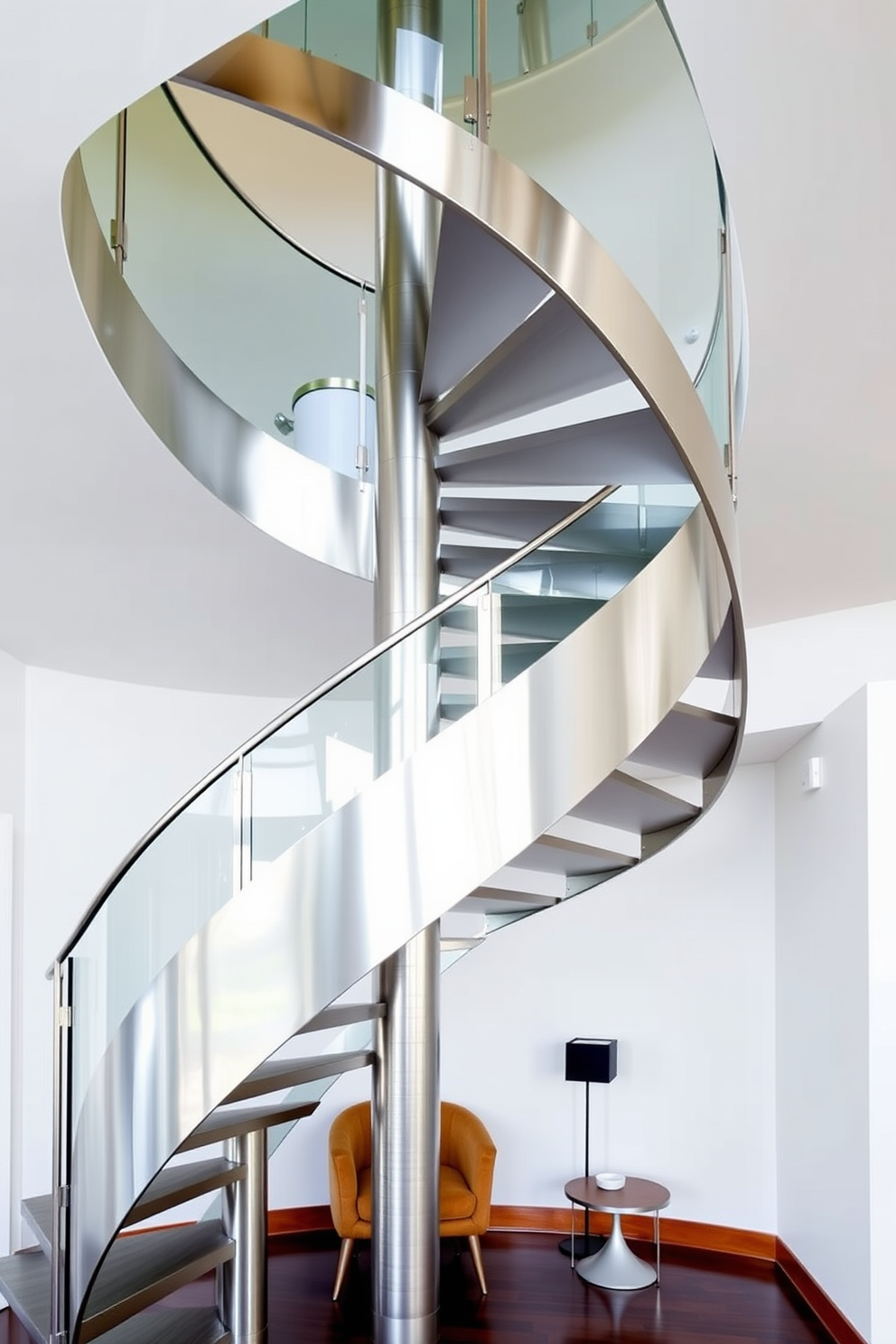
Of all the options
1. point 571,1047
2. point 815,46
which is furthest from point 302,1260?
point 815,46

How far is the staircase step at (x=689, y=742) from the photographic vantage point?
3.40 m

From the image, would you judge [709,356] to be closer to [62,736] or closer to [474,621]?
[474,621]

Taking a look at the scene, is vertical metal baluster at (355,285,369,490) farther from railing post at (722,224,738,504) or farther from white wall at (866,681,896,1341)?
white wall at (866,681,896,1341)

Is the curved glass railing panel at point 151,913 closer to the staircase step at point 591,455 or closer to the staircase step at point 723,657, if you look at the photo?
the staircase step at point 591,455

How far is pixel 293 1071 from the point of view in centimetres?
357

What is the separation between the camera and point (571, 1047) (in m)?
5.59

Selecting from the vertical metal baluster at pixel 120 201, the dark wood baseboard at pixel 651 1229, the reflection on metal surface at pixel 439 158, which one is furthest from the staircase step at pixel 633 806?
the dark wood baseboard at pixel 651 1229

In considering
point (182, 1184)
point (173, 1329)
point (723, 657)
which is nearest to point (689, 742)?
point (723, 657)

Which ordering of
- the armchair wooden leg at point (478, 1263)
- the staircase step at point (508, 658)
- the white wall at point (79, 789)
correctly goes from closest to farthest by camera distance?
the staircase step at point (508, 658) → the armchair wooden leg at point (478, 1263) → the white wall at point (79, 789)

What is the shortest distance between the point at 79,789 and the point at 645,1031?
3504 millimetres

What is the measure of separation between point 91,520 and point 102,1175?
7.40ft

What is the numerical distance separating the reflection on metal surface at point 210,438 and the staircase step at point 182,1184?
227 centimetres

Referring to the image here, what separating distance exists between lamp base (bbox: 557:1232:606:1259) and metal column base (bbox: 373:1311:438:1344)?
2.07 m

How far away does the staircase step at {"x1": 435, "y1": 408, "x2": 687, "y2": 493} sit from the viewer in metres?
2.95
